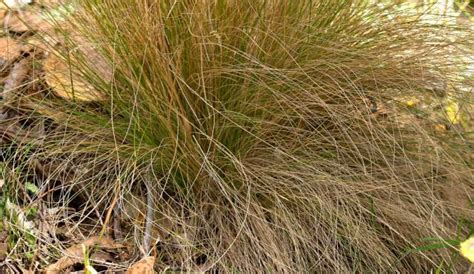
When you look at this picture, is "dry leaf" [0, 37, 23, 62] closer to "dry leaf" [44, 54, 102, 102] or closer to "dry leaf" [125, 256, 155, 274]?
"dry leaf" [44, 54, 102, 102]

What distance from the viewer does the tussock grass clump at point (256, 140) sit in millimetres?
1759

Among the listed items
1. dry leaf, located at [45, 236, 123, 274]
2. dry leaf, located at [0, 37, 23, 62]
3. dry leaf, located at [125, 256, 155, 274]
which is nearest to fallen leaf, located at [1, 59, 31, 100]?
dry leaf, located at [0, 37, 23, 62]

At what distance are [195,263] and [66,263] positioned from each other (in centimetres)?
34

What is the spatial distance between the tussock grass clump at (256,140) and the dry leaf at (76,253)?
2.1 inches

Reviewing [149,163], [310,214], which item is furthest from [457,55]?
[149,163]

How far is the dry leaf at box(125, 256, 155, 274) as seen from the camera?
1570mm

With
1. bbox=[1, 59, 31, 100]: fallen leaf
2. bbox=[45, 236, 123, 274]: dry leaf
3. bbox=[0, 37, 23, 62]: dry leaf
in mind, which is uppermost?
bbox=[0, 37, 23, 62]: dry leaf

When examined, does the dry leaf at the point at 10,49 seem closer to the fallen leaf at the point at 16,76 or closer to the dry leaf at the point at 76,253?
the fallen leaf at the point at 16,76

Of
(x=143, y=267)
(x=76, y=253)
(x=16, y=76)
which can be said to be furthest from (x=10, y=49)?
(x=143, y=267)

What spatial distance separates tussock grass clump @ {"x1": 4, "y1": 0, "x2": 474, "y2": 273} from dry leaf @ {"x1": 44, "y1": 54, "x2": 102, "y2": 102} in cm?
3

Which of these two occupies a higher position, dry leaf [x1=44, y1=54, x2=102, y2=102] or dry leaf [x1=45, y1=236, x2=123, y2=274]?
dry leaf [x1=44, y1=54, x2=102, y2=102]

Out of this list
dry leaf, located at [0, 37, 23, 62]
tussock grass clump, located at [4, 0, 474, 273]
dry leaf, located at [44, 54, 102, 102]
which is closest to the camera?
tussock grass clump, located at [4, 0, 474, 273]

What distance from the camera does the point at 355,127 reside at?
191 centimetres

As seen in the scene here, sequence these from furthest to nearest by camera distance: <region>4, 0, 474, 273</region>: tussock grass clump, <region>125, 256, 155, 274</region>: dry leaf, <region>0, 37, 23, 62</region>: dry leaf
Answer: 1. <region>0, 37, 23, 62</region>: dry leaf
2. <region>4, 0, 474, 273</region>: tussock grass clump
3. <region>125, 256, 155, 274</region>: dry leaf
